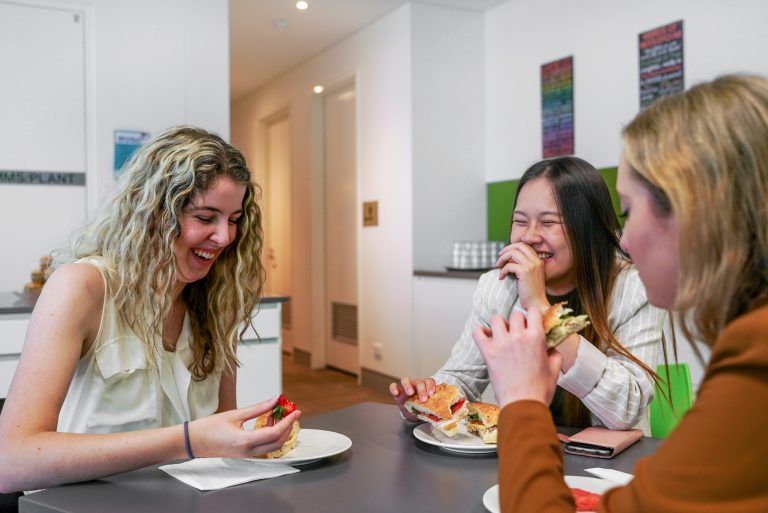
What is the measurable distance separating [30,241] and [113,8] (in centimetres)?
137

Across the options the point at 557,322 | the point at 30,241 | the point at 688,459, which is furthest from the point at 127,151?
the point at 688,459

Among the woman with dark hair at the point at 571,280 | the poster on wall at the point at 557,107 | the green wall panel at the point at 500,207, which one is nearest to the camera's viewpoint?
the woman with dark hair at the point at 571,280

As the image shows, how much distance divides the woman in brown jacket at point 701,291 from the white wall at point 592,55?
3.17 metres

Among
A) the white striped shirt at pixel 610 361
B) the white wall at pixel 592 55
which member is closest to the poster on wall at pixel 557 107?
A: the white wall at pixel 592 55

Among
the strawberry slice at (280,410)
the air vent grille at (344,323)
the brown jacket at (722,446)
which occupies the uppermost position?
the brown jacket at (722,446)

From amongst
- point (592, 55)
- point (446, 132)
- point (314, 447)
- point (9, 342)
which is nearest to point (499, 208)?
point (446, 132)

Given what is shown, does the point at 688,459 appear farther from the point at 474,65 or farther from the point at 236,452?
the point at 474,65

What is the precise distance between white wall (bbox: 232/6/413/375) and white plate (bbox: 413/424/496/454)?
3.78 metres

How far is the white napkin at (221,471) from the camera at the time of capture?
1.19 meters

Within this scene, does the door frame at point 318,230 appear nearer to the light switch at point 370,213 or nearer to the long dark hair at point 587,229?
the light switch at point 370,213

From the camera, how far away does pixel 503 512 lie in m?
0.90

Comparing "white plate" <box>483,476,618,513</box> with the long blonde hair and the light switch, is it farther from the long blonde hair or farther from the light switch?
the light switch

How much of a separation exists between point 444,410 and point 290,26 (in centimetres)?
485

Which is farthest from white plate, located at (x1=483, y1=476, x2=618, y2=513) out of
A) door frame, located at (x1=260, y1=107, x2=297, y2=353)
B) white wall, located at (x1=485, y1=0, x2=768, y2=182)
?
door frame, located at (x1=260, y1=107, x2=297, y2=353)
